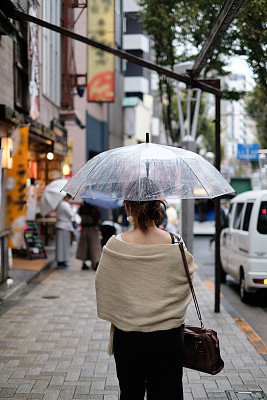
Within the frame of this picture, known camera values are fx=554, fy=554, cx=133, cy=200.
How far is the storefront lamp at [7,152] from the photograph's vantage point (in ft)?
30.0

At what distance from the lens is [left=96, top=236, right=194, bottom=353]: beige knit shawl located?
2877 millimetres

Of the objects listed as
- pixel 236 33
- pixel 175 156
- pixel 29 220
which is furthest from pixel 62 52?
pixel 175 156

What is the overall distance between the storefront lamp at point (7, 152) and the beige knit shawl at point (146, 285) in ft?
21.4

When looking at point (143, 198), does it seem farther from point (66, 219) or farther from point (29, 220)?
point (29, 220)

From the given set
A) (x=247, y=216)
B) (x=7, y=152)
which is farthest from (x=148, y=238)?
(x=247, y=216)

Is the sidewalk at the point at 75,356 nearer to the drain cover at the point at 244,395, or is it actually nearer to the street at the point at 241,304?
the drain cover at the point at 244,395

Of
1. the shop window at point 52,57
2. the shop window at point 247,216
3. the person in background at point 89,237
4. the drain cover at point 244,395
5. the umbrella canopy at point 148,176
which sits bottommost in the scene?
the drain cover at point 244,395

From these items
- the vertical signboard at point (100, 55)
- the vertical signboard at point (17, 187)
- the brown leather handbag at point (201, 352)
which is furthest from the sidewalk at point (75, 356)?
the vertical signboard at point (100, 55)

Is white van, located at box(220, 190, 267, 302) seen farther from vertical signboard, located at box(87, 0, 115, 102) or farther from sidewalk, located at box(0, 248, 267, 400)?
vertical signboard, located at box(87, 0, 115, 102)

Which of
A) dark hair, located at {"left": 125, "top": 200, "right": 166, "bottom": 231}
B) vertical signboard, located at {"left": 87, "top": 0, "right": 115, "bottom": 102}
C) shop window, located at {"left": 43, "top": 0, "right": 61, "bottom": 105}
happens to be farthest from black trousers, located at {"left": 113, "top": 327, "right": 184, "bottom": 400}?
vertical signboard, located at {"left": 87, "top": 0, "right": 115, "bottom": 102}

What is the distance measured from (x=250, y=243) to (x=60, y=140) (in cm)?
956

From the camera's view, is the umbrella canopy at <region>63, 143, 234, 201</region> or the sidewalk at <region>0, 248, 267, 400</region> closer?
the umbrella canopy at <region>63, 143, 234, 201</region>

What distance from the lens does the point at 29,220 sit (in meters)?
14.5

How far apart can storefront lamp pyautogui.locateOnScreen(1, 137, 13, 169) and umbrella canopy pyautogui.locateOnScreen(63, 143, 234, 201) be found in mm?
5621
